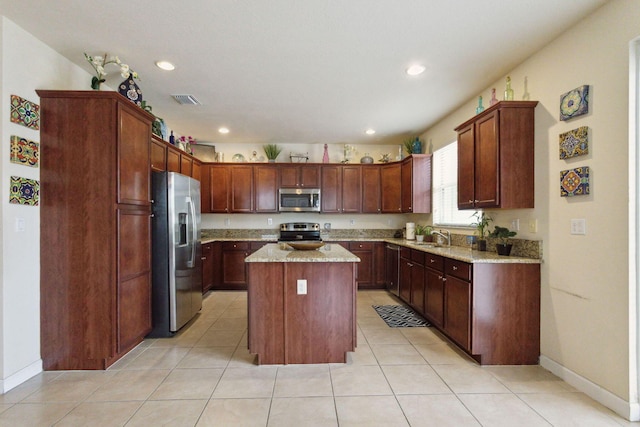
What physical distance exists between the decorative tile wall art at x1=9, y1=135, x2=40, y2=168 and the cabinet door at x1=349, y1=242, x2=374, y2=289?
4.13 metres

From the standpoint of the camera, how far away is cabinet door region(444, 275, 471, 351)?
2631 mm

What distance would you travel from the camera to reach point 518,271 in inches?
102

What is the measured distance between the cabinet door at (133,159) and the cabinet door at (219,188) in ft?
7.83

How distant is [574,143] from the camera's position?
2.23m

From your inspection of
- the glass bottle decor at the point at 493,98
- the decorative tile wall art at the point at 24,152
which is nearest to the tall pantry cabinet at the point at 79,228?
the decorative tile wall art at the point at 24,152

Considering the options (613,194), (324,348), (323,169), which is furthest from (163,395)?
(323,169)

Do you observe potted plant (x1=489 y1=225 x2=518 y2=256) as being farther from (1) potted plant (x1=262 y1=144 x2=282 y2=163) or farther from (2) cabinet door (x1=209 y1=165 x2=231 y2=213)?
(2) cabinet door (x1=209 y1=165 x2=231 y2=213)

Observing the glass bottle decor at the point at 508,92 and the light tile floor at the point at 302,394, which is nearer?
the light tile floor at the point at 302,394

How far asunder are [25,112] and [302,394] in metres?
2.99

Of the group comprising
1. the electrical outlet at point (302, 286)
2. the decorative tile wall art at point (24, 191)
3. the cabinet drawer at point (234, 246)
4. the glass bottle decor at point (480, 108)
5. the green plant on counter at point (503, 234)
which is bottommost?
the electrical outlet at point (302, 286)

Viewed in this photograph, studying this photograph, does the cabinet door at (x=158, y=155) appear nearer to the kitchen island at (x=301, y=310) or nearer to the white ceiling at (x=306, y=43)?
the white ceiling at (x=306, y=43)

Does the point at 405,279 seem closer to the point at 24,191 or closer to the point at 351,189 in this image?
the point at 351,189

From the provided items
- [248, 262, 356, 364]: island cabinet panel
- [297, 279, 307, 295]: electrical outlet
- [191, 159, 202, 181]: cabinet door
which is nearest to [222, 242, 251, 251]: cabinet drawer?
[191, 159, 202, 181]: cabinet door

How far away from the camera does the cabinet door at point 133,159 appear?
2.53 meters
